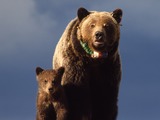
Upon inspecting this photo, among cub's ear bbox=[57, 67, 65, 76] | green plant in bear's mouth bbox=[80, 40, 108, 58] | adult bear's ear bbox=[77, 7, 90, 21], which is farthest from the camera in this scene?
adult bear's ear bbox=[77, 7, 90, 21]

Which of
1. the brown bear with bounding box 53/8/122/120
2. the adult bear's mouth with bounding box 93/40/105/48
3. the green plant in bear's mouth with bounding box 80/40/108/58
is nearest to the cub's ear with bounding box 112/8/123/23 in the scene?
the brown bear with bounding box 53/8/122/120

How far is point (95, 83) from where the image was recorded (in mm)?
15539

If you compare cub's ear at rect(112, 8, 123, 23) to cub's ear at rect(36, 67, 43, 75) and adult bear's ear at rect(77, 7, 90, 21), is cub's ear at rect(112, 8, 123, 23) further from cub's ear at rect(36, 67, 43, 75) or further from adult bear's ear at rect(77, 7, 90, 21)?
cub's ear at rect(36, 67, 43, 75)

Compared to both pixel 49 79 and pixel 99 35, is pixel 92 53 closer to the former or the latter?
pixel 99 35

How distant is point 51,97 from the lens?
46.9 ft

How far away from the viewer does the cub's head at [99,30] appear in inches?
571

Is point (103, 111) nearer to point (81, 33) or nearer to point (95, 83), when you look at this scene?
point (95, 83)

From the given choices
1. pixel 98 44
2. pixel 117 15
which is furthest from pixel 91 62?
pixel 117 15

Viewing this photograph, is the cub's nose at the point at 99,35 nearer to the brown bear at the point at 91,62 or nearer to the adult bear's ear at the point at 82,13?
the brown bear at the point at 91,62

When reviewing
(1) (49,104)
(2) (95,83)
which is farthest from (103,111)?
(1) (49,104)

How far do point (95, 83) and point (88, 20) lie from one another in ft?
4.29

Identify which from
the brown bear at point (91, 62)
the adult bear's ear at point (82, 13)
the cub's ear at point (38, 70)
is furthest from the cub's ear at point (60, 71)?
the adult bear's ear at point (82, 13)

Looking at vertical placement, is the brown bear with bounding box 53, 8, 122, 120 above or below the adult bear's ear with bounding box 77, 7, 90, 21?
below

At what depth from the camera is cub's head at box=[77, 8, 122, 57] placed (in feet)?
47.6
